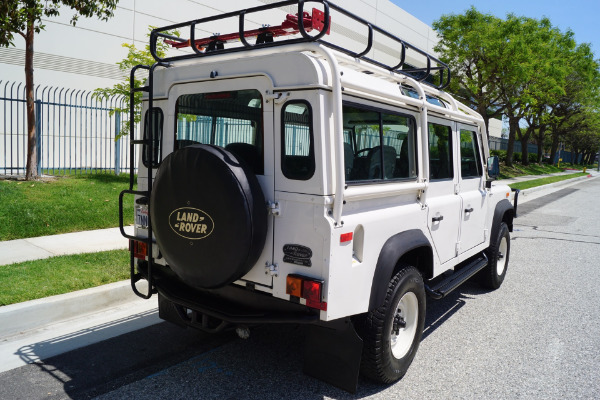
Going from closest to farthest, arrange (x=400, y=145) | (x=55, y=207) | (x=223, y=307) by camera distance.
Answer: (x=223, y=307), (x=400, y=145), (x=55, y=207)

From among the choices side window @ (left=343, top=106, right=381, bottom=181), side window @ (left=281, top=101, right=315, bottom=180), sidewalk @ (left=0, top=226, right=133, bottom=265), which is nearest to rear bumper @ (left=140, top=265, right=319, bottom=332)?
side window @ (left=281, top=101, right=315, bottom=180)

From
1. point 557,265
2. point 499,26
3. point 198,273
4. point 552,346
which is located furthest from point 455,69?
point 198,273

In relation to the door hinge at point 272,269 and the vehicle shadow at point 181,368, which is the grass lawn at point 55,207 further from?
the door hinge at point 272,269

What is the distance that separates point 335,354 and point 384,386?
0.68m

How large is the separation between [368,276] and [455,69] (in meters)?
24.3

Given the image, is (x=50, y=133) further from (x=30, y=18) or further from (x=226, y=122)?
(x=226, y=122)

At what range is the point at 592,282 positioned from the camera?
6.80 metres

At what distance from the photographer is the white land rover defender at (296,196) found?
295 centimetres

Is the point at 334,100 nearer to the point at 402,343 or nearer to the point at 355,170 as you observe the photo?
the point at 355,170

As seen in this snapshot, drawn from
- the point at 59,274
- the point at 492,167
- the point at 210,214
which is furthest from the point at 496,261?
the point at 59,274

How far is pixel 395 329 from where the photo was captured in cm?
363

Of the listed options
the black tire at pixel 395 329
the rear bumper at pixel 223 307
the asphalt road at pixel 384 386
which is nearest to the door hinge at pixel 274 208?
the rear bumper at pixel 223 307

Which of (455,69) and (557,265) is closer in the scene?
(557,265)

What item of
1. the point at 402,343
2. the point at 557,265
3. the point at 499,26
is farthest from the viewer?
the point at 499,26
